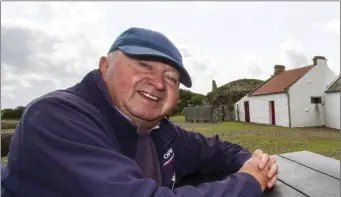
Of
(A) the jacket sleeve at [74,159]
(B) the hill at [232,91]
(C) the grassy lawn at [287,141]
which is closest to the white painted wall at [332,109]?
(C) the grassy lawn at [287,141]

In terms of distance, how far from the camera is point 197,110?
1108 inches

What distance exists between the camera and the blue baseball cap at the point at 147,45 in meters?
1.54

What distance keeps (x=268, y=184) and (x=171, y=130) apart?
78 centimetres

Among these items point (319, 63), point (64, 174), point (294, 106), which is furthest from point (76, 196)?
point (319, 63)

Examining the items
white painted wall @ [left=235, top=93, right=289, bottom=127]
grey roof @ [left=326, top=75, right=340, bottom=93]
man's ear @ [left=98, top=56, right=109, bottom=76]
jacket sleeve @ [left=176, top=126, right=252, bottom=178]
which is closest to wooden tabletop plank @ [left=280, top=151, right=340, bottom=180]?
jacket sleeve @ [left=176, top=126, right=252, bottom=178]

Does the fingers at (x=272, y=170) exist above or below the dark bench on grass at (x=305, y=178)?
above

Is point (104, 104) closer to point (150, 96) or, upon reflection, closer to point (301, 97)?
point (150, 96)

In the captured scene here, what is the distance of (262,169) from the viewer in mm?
1595

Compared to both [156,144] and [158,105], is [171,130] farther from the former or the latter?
[158,105]

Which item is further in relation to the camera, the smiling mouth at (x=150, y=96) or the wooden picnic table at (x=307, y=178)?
the wooden picnic table at (x=307, y=178)

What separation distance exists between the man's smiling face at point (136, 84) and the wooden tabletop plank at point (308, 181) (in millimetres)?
1032

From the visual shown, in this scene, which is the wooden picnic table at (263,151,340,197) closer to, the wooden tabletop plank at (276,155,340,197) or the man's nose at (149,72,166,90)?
the wooden tabletop plank at (276,155,340,197)

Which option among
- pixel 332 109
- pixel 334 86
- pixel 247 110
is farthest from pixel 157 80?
pixel 247 110

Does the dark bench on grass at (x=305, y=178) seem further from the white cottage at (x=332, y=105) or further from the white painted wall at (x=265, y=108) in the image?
the white painted wall at (x=265, y=108)
